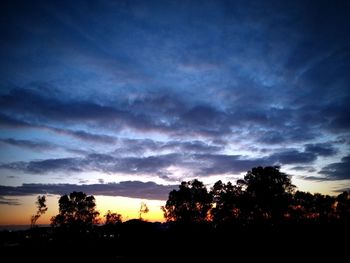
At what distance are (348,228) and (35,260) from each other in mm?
35838

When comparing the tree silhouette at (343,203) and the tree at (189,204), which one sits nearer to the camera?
the tree at (189,204)

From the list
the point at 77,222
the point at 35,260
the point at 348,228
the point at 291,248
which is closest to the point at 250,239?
the point at 291,248

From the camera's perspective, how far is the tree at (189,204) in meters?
102

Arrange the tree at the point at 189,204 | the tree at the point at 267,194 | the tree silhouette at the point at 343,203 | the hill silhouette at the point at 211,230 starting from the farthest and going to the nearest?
the tree silhouette at the point at 343,203, the tree at the point at 189,204, the tree at the point at 267,194, the hill silhouette at the point at 211,230

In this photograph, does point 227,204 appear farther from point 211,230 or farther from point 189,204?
point 211,230

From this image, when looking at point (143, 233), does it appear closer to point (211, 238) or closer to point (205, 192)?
point (211, 238)

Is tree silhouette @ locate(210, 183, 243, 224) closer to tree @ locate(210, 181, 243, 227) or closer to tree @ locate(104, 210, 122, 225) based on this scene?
tree @ locate(210, 181, 243, 227)

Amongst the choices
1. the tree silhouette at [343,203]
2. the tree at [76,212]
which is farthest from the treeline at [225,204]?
the tree silhouette at [343,203]

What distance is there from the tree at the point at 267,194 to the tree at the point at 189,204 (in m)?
15.9

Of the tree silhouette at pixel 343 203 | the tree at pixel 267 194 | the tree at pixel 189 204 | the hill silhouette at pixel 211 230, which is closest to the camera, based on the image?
the hill silhouette at pixel 211 230

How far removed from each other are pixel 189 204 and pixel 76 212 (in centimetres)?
5075

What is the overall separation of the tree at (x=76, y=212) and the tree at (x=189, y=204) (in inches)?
1376

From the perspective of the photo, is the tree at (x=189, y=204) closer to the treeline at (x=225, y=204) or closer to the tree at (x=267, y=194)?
the treeline at (x=225, y=204)

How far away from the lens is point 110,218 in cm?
13825
